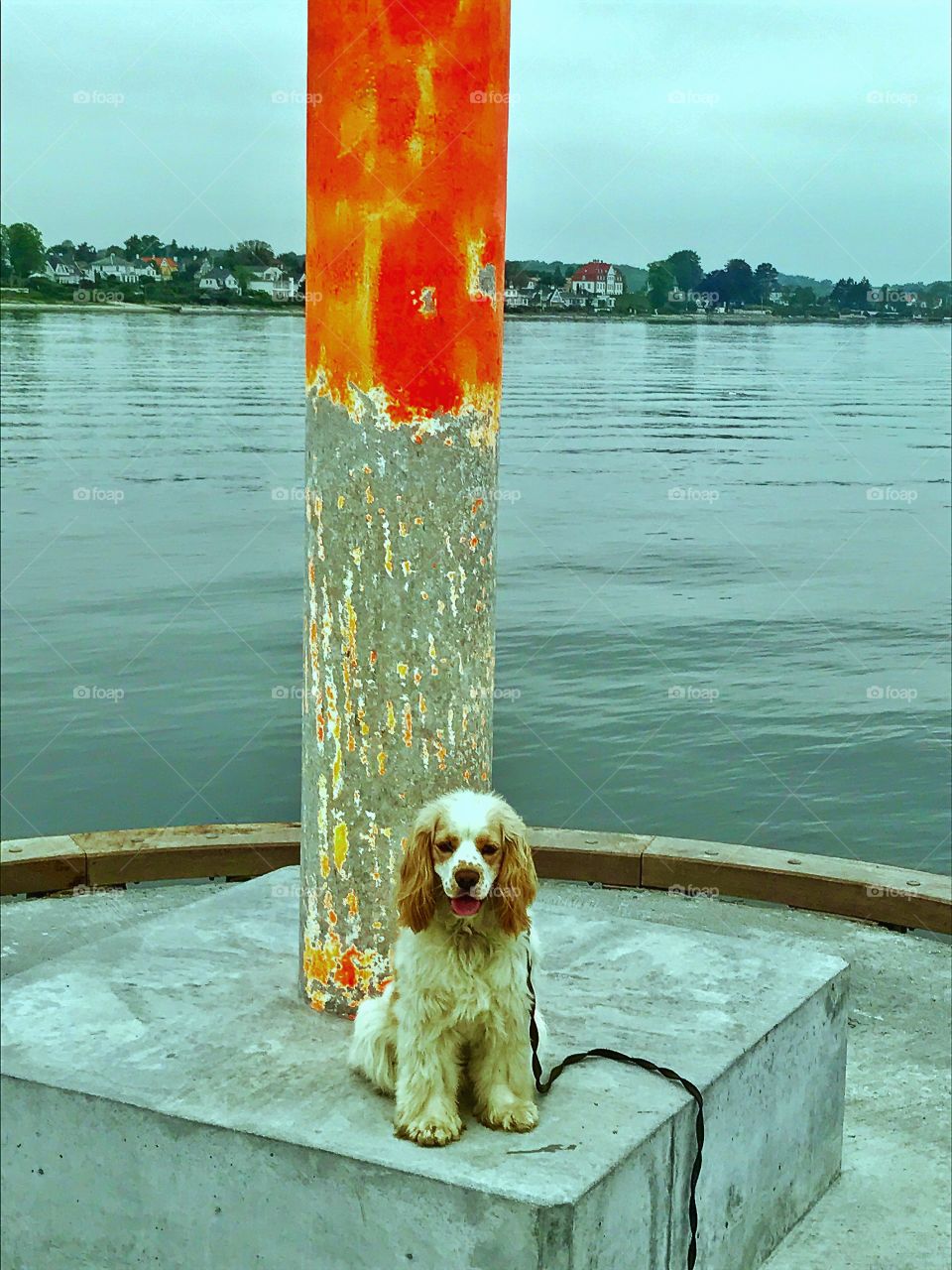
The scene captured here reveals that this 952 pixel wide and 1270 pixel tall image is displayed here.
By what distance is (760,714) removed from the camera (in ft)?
53.7

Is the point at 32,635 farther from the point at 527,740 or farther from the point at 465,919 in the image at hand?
the point at 465,919

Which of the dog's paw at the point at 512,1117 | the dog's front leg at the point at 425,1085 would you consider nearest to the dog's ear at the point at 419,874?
the dog's front leg at the point at 425,1085

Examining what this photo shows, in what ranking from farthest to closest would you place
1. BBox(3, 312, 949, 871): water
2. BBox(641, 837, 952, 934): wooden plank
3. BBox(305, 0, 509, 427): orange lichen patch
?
BBox(3, 312, 949, 871): water < BBox(641, 837, 952, 934): wooden plank < BBox(305, 0, 509, 427): orange lichen patch

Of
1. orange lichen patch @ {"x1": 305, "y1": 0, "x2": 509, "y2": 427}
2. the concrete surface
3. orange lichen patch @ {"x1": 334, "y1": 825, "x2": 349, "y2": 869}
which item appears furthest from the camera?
orange lichen patch @ {"x1": 334, "y1": 825, "x2": 349, "y2": 869}

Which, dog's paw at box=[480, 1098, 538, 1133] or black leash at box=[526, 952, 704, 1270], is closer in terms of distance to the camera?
dog's paw at box=[480, 1098, 538, 1133]

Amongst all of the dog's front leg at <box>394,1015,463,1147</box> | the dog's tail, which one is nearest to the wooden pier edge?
the dog's tail

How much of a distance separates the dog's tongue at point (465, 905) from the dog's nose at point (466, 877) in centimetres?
6

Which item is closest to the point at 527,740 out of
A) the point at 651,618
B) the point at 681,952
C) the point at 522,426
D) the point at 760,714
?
the point at 760,714

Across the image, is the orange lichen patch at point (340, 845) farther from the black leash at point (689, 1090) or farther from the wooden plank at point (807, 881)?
the wooden plank at point (807, 881)

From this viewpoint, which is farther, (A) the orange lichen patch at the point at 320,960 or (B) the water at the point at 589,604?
(B) the water at the point at 589,604

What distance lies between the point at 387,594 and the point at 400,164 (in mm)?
1207

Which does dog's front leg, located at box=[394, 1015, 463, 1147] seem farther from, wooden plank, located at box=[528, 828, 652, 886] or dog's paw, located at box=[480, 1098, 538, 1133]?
wooden plank, located at box=[528, 828, 652, 886]

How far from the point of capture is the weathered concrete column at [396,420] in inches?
185

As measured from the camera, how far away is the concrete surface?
4.09 meters
